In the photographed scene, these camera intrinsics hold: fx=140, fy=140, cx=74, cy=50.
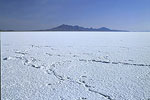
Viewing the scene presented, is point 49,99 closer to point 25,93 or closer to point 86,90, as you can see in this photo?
point 25,93

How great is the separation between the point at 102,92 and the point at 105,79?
0.54 metres

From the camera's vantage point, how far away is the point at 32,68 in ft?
10.3

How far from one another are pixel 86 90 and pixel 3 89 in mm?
1242

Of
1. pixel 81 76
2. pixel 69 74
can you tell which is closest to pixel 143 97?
pixel 81 76

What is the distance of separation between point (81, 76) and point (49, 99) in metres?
0.97

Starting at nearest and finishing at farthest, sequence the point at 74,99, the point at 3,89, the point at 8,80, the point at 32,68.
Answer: the point at 74,99, the point at 3,89, the point at 8,80, the point at 32,68

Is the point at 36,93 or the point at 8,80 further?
the point at 8,80

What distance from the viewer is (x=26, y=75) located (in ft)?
8.88

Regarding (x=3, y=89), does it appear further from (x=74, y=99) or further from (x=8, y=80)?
(x=74, y=99)

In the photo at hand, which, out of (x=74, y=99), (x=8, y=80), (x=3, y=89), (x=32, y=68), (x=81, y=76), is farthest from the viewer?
(x=32, y=68)

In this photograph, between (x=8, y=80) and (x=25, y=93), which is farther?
(x=8, y=80)

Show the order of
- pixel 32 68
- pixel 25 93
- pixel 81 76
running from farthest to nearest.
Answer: pixel 32 68 < pixel 81 76 < pixel 25 93

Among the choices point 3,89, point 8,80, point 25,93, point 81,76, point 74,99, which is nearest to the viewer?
point 74,99

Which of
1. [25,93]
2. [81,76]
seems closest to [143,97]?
[81,76]
